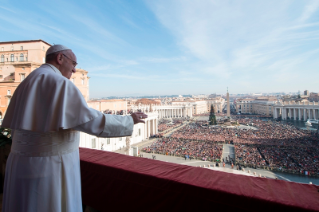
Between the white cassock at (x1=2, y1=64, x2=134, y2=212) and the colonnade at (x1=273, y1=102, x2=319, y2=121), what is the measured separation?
61994 millimetres

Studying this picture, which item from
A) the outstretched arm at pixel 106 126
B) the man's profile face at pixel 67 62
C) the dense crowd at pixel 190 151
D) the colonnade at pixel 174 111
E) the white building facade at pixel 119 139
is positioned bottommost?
the dense crowd at pixel 190 151

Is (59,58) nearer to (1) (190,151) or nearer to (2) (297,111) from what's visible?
(1) (190,151)

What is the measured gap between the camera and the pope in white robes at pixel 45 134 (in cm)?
108

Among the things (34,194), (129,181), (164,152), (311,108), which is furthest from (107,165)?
(311,108)

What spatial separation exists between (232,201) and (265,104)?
8133cm

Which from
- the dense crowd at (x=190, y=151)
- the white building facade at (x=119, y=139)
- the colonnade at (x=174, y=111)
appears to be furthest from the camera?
the colonnade at (x=174, y=111)

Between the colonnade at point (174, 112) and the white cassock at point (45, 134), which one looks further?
the colonnade at point (174, 112)

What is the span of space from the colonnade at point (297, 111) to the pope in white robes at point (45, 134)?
61986mm

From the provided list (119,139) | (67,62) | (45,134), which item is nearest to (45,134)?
(45,134)

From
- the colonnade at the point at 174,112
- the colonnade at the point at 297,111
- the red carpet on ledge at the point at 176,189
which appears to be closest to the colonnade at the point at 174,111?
the colonnade at the point at 174,112

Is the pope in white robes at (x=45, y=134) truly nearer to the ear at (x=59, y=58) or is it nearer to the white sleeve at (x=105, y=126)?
the white sleeve at (x=105, y=126)

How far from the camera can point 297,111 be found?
54.8 metres

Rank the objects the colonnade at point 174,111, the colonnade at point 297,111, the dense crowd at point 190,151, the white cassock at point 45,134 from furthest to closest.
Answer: the colonnade at point 174,111 < the colonnade at point 297,111 < the dense crowd at point 190,151 < the white cassock at point 45,134

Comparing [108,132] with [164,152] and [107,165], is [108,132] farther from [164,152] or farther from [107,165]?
[164,152]
